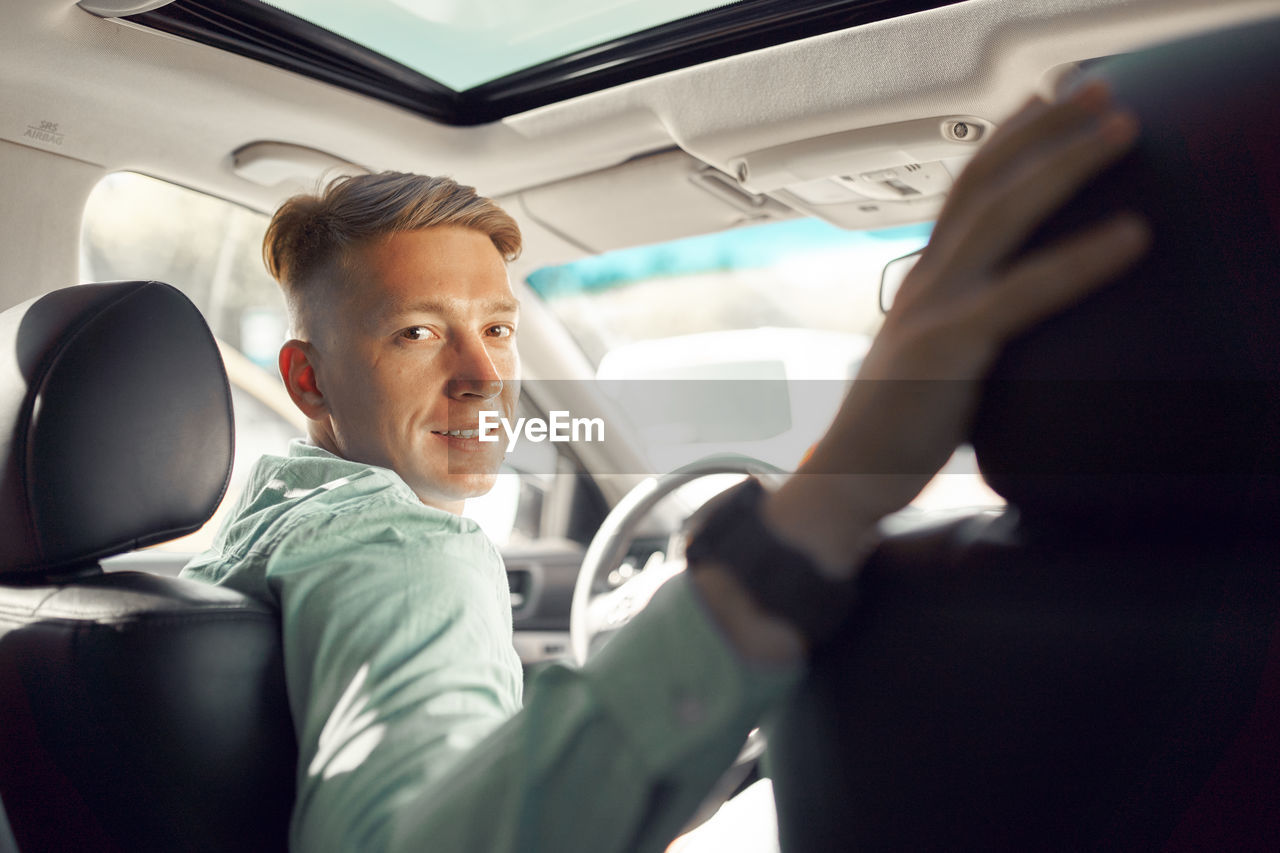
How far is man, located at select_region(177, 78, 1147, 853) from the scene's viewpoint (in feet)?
1.68

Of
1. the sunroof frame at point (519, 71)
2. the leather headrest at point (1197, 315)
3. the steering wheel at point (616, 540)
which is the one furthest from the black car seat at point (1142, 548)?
the steering wheel at point (616, 540)

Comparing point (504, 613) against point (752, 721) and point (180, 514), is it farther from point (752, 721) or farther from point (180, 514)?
point (752, 721)

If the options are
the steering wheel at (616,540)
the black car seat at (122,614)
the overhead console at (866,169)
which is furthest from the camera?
the steering wheel at (616,540)

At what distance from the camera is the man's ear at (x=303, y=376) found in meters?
1.45

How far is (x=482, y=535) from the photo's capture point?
1149 millimetres

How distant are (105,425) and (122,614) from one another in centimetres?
26

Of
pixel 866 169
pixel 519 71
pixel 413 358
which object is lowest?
pixel 413 358

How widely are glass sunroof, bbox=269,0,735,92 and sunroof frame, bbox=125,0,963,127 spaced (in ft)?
0.07

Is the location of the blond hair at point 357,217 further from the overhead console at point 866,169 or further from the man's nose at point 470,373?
the overhead console at point 866,169

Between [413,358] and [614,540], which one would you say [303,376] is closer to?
[413,358]

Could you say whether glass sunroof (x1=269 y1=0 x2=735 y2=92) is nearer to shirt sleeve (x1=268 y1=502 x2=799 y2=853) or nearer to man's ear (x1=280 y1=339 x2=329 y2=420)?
man's ear (x1=280 y1=339 x2=329 y2=420)

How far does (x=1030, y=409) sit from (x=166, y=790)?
0.94 m

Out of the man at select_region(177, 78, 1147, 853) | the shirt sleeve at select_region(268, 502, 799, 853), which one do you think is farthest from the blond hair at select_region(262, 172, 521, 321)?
the shirt sleeve at select_region(268, 502, 799, 853)

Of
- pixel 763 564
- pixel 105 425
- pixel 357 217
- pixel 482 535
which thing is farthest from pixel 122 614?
pixel 763 564
